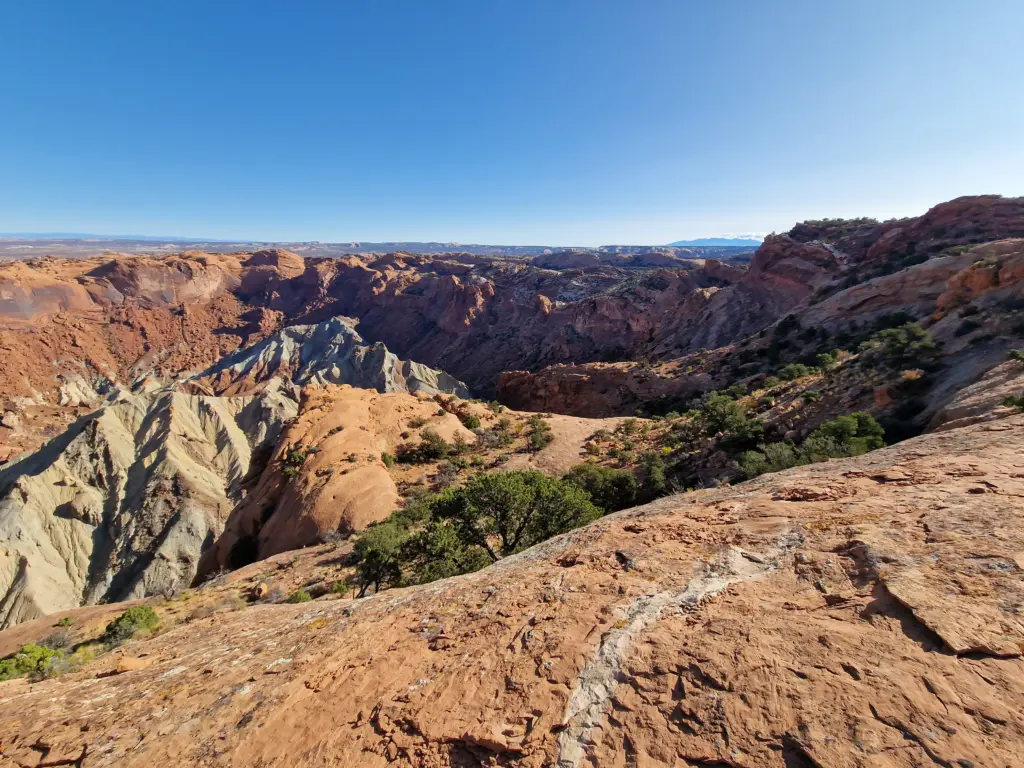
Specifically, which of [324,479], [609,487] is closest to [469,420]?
[324,479]

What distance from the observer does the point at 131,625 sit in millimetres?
11469

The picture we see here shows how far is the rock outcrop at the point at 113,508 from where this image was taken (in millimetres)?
30375

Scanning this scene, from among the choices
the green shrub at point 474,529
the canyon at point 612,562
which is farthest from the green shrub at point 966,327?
the green shrub at point 474,529

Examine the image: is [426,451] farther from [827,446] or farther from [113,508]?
[113,508]

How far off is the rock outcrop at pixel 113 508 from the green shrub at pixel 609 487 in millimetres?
19962

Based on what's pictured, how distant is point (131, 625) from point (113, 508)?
35022mm

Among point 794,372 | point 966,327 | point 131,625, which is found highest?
point 966,327

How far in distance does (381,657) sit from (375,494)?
1350 cm

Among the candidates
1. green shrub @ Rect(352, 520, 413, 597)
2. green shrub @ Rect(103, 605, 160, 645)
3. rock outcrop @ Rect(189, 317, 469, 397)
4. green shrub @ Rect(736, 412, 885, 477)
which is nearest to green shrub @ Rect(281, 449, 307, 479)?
green shrub @ Rect(103, 605, 160, 645)

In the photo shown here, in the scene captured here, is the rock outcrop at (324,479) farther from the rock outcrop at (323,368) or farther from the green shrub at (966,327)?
the rock outcrop at (323,368)

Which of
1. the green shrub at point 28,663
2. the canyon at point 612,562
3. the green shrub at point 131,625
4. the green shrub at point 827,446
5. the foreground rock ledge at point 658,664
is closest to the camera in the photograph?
the foreground rock ledge at point 658,664

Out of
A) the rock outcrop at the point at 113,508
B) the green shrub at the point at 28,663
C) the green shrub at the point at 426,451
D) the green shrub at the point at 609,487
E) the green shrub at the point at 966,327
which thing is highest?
the green shrub at the point at 966,327

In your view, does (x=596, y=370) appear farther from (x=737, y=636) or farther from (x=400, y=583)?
(x=737, y=636)

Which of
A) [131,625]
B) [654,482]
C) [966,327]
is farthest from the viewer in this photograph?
[966,327]
